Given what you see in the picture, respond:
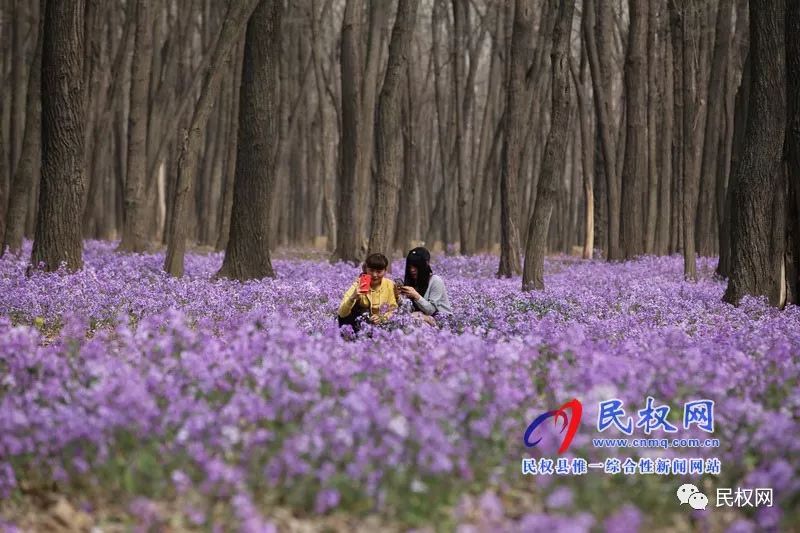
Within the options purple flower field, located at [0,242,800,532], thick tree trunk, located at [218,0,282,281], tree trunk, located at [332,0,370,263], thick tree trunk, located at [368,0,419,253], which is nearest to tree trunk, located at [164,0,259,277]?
thick tree trunk, located at [218,0,282,281]

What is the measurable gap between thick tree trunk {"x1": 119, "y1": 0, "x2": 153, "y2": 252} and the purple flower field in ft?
43.1

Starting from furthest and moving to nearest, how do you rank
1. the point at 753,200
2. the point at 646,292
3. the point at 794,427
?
1. the point at 646,292
2. the point at 753,200
3. the point at 794,427

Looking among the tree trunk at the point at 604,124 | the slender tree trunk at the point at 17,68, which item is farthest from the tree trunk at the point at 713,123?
the slender tree trunk at the point at 17,68

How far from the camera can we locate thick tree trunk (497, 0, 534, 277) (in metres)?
18.4

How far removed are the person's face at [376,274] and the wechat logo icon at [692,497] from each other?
181 inches

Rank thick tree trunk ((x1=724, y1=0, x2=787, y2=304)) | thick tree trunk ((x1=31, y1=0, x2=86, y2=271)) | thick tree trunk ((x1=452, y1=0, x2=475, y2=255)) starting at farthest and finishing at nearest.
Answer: thick tree trunk ((x1=452, y1=0, x2=475, y2=255)) → thick tree trunk ((x1=31, y1=0, x2=86, y2=271)) → thick tree trunk ((x1=724, y1=0, x2=787, y2=304))

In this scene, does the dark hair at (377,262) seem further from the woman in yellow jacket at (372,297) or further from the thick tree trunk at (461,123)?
the thick tree trunk at (461,123)

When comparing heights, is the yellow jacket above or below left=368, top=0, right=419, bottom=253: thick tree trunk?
below

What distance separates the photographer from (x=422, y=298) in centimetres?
973

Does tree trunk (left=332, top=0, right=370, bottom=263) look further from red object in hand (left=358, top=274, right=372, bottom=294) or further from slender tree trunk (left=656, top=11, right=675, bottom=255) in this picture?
red object in hand (left=358, top=274, right=372, bottom=294)

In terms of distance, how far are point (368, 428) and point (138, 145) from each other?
1719 cm

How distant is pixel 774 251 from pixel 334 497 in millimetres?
9887

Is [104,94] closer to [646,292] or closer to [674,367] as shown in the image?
[646,292]

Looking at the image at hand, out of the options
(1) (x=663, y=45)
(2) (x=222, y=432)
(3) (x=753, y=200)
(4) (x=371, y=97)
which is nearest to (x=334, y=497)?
(2) (x=222, y=432)
